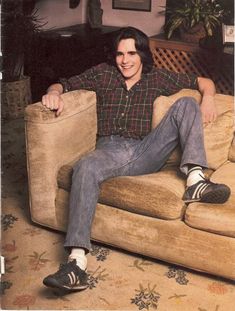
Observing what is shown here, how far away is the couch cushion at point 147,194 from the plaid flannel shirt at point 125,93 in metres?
0.35

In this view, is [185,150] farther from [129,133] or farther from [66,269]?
[66,269]

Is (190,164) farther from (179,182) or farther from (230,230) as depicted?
(230,230)

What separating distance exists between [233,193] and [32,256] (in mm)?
933

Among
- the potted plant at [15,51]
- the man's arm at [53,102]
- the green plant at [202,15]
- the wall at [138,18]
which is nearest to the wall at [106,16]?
the wall at [138,18]

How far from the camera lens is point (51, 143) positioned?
7.12ft

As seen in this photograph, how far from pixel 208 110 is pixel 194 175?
38 centimetres

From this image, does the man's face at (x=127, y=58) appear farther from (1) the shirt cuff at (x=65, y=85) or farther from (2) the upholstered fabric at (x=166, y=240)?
(2) the upholstered fabric at (x=166, y=240)

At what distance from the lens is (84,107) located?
2.37m

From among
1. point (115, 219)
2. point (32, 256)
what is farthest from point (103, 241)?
point (32, 256)

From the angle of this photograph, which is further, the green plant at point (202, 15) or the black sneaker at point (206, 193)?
the green plant at point (202, 15)

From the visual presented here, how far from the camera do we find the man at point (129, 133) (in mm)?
1923

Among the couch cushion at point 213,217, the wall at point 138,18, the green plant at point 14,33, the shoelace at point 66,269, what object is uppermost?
the wall at point 138,18

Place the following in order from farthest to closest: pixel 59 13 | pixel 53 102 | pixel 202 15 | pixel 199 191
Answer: pixel 59 13 < pixel 202 15 < pixel 53 102 < pixel 199 191

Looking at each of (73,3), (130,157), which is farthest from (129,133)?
(73,3)
